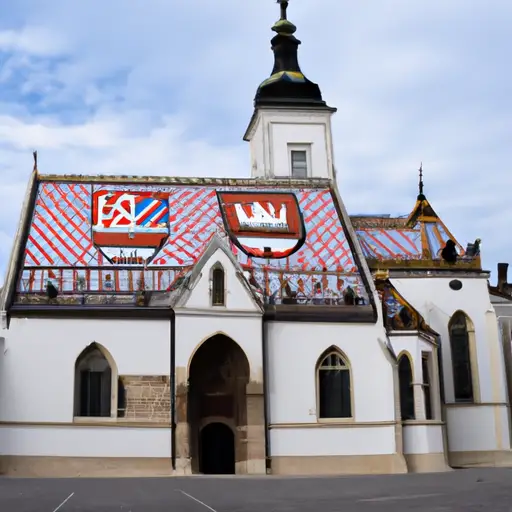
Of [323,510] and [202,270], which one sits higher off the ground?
[202,270]

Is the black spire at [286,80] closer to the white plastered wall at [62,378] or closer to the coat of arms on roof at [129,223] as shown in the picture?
the coat of arms on roof at [129,223]

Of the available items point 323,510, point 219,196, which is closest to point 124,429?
point 219,196

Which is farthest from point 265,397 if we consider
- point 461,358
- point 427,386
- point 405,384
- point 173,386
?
point 461,358

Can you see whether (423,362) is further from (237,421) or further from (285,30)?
(285,30)

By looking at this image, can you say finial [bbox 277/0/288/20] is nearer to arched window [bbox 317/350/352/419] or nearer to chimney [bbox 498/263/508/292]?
chimney [bbox 498/263/508/292]

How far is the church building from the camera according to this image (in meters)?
25.7

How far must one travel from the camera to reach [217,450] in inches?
1080

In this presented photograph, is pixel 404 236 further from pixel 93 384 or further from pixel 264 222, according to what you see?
pixel 93 384

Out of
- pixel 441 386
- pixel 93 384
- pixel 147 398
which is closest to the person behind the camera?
pixel 147 398

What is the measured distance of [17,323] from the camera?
85.9 ft

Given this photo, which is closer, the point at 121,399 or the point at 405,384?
the point at 121,399

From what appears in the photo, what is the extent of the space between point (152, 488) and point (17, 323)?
8.75 metres

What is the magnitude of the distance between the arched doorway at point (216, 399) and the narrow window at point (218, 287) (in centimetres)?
109

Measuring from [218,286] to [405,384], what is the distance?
7.13 metres
